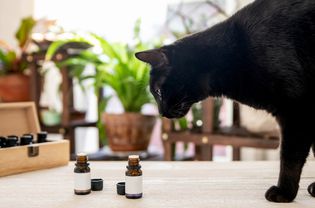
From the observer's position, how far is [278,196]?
0.90 metres

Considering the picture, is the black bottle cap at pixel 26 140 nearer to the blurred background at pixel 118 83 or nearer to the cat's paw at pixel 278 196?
Result: the cat's paw at pixel 278 196

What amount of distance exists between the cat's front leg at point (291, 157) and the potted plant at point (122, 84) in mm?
1151

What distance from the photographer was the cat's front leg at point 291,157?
2.98ft

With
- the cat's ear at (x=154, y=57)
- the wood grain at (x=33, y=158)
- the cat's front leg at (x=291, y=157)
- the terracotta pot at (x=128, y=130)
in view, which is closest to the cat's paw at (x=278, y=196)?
the cat's front leg at (x=291, y=157)

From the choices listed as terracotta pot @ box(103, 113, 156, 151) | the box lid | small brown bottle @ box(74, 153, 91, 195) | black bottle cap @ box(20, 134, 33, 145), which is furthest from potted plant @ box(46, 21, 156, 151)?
small brown bottle @ box(74, 153, 91, 195)

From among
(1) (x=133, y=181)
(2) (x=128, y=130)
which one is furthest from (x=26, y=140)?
(2) (x=128, y=130)

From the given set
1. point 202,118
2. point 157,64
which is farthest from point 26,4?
point 157,64

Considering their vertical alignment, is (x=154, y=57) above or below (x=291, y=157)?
above

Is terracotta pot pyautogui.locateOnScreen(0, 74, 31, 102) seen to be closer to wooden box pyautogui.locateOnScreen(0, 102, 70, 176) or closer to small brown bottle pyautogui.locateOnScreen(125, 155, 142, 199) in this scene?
wooden box pyautogui.locateOnScreen(0, 102, 70, 176)

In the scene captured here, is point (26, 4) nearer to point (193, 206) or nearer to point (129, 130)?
point (129, 130)

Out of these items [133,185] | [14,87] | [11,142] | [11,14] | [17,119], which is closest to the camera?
[133,185]

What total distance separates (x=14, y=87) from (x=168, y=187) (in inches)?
67.5

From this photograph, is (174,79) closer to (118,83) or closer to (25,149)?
(25,149)

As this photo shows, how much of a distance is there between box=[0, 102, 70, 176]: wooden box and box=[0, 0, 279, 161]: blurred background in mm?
710
